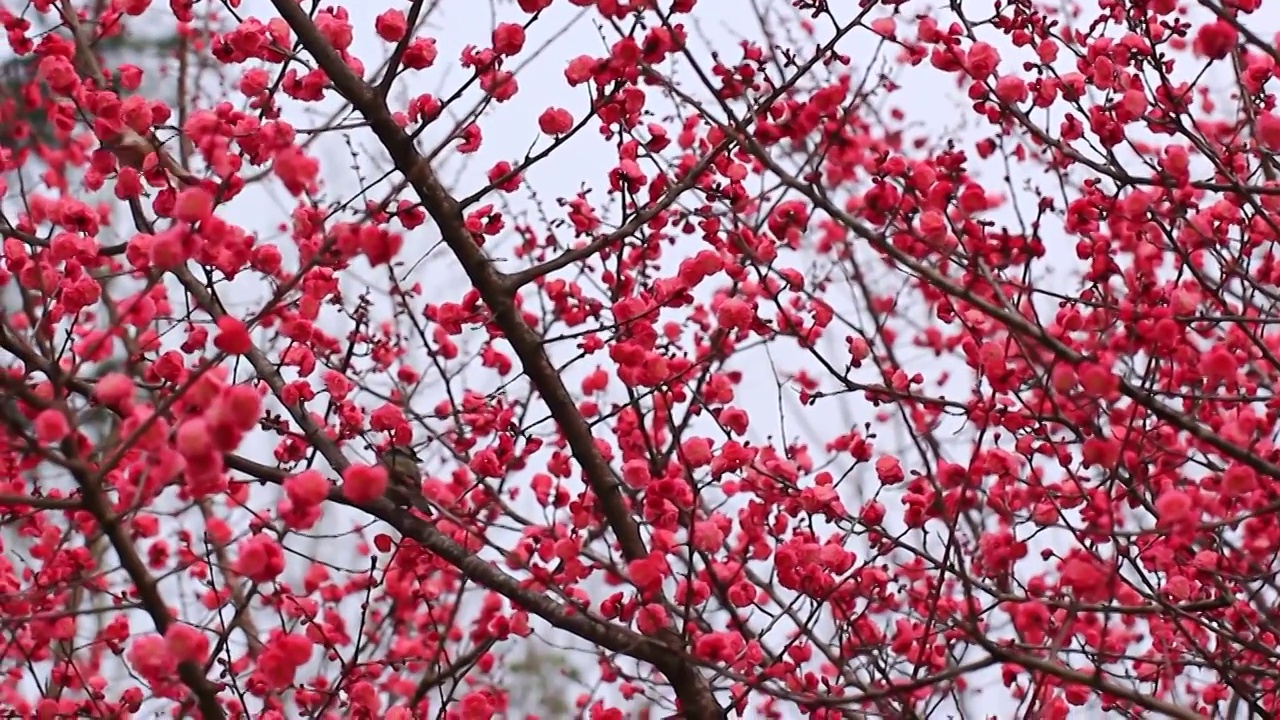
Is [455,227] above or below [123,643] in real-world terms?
above

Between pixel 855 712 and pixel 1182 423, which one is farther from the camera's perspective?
pixel 855 712

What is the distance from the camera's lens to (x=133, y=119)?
3.22 m

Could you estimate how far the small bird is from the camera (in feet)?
10.4

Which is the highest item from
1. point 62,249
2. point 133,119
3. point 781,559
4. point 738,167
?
point 738,167

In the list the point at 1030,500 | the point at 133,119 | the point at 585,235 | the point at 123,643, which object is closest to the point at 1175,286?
the point at 1030,500

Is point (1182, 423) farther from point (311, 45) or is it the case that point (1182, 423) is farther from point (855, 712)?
point (311, 45)

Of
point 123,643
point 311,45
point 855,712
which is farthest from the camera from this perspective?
point 123,643

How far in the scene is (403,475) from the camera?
3.30 m

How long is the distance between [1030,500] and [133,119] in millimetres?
2834

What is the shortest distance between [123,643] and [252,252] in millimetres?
1508

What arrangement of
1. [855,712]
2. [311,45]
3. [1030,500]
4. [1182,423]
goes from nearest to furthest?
[1182,423]
[311,45]
[855,712]
[1030,500]

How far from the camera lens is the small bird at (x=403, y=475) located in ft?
10.4

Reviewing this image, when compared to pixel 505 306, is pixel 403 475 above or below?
below

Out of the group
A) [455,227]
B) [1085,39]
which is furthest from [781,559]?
[1085,39]
